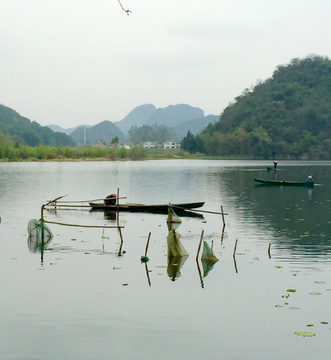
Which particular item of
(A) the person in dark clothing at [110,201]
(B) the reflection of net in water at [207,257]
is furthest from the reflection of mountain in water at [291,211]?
(A) the person in dark clothing at [110,201]

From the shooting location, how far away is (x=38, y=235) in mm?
21859

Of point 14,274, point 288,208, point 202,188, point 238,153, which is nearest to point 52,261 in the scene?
point 14,274

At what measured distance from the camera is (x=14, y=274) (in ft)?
54.6

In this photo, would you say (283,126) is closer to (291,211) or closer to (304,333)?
(291,211)

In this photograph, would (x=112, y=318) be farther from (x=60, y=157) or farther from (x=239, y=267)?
(x=60, y=157)

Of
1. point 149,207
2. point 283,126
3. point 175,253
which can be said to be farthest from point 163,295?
point 283,126

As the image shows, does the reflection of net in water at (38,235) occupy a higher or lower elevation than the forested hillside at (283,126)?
lower

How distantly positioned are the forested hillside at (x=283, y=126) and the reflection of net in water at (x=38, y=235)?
153215 millimetres

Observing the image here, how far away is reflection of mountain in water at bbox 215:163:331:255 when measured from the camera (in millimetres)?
23031

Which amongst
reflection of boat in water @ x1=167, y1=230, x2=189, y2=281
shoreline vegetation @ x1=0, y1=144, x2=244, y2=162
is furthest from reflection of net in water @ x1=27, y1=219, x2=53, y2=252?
shoreline vegetation @ x1=0, y1=144, x2=244, y2=162

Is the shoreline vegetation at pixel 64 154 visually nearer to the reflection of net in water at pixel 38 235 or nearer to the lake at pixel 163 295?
the lake at pixel 163 295

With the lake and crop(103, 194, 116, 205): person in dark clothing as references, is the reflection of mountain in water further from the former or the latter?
crop(103, 194, 116, 205): person in dark clothing

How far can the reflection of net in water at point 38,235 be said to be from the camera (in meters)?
21.5

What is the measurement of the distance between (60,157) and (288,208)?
117 meters
